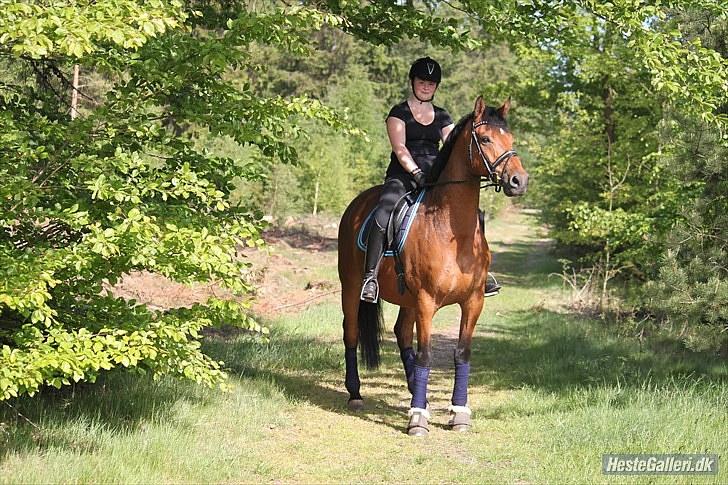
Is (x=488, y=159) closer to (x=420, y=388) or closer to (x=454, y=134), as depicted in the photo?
(x=454, y=134)

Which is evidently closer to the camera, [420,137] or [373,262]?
[373,262]

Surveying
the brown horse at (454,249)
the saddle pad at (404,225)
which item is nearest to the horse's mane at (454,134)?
the brown horse at (454,249)

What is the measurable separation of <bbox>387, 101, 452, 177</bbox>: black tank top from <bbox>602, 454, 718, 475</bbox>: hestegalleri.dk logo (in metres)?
3.19

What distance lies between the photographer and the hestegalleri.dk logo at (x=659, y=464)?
5.18 meters

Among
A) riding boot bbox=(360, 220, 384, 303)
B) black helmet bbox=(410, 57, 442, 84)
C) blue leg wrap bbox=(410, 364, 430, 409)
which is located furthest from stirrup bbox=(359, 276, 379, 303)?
black helmet bbox=(410, 57, 442, 84)

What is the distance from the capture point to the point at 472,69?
2625 inches

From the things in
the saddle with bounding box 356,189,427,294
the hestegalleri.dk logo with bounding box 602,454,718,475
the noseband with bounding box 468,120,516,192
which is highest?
the noseband with bounding box 468,120,516,192

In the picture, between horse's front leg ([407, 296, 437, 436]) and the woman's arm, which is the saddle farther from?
horse's front leg ([407, 296, 437, 436])

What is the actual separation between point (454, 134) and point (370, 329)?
8.82 feet

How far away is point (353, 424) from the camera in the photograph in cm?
716

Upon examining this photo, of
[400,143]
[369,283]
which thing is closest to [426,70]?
[400,143]

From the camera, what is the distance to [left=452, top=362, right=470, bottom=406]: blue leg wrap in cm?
699

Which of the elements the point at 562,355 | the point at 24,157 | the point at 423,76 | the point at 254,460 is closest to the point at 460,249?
the point at 423,76

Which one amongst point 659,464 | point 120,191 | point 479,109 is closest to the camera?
point 120,191
